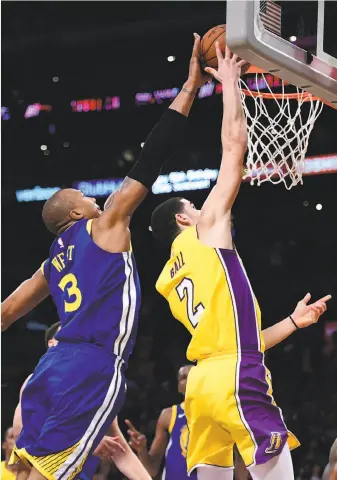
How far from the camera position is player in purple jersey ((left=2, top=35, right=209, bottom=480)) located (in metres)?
4.17

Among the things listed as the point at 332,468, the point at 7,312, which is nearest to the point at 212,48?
the point at 7,312

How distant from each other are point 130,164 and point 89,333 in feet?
33.8

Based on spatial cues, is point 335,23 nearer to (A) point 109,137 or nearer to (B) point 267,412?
(B) point 267,412

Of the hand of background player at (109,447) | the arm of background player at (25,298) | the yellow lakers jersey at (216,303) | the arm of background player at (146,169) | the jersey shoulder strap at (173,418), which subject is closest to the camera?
the arm of background player at (146,169)

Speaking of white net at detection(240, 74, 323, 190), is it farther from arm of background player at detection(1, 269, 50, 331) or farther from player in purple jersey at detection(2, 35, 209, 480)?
Answer: arm of background player at detection(1, 269, 50, 331)

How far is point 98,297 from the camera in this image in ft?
14.3

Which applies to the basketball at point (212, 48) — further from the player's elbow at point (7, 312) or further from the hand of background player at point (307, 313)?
the player's elbow at point (7, 312)

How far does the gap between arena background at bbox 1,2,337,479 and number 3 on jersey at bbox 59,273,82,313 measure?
745cm

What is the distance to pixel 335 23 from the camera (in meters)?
5.05

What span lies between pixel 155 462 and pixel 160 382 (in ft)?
15.3

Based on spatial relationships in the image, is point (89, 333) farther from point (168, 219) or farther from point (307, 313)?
point (307, 313)

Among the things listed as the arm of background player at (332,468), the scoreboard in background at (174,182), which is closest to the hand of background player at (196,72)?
the arm of background player at (332,468)

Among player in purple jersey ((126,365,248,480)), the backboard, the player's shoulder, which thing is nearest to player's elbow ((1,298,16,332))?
the backboard

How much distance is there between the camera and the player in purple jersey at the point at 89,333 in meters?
4.17
